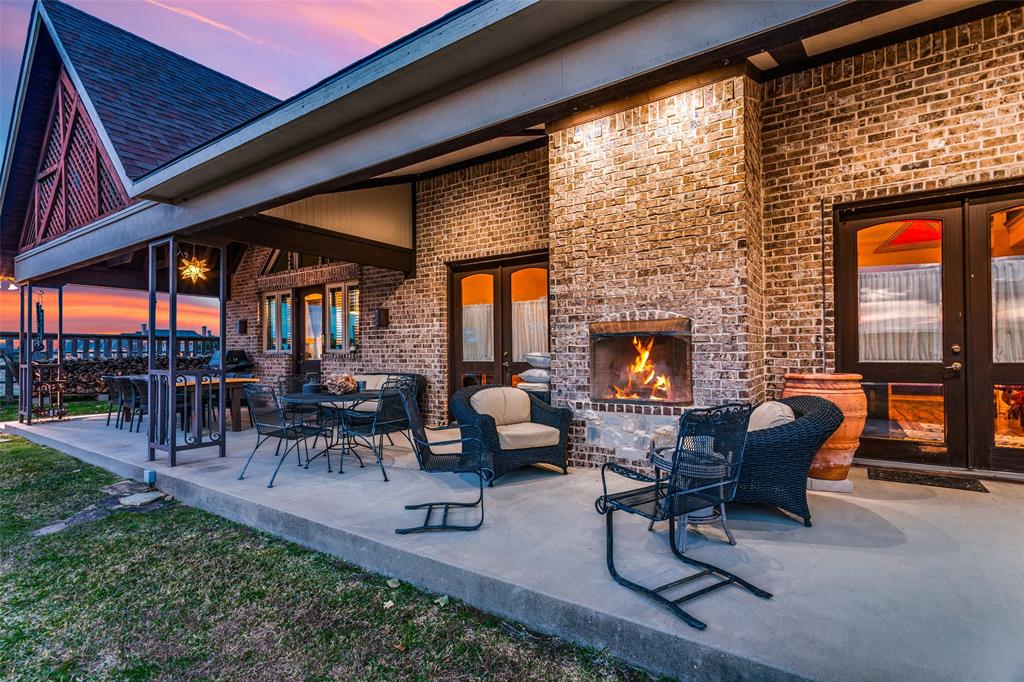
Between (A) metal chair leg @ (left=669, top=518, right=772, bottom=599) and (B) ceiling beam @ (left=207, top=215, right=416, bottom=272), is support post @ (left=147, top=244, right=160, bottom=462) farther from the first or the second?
(A) metal chair leg @ (left=669, top=518, right=772, bottom=599)

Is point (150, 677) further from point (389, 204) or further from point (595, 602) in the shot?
point (389, 204)

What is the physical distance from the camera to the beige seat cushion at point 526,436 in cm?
423

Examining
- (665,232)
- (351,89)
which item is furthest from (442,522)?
(665,232)

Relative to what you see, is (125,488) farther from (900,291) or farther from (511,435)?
(900,291)

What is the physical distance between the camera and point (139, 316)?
16328mm

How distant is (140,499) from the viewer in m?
4.39

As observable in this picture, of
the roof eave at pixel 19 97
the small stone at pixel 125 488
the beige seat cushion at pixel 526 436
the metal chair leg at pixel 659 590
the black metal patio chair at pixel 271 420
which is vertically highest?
the roof eave at pixel 19 97

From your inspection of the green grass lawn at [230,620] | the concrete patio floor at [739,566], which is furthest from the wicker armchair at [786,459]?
the green grass lawn at [230,620]

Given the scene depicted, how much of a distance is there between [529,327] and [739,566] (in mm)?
4626

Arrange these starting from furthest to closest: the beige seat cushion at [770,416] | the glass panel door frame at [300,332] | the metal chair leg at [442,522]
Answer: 1. the glass panel door frame at [300,332]
2. the beige seat cushion at [770,416]
3. the metal chair leg at [442,522]

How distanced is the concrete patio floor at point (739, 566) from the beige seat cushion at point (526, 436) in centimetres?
32

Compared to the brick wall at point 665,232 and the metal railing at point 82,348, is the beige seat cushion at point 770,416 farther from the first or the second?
the metal railing at point 82,348

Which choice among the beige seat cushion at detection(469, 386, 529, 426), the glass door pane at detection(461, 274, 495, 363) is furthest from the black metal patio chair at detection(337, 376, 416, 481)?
the glass door pane at detection(461, 274, 495, 363)

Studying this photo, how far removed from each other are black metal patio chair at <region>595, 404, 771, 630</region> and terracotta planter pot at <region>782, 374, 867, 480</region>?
1831 millimetres
